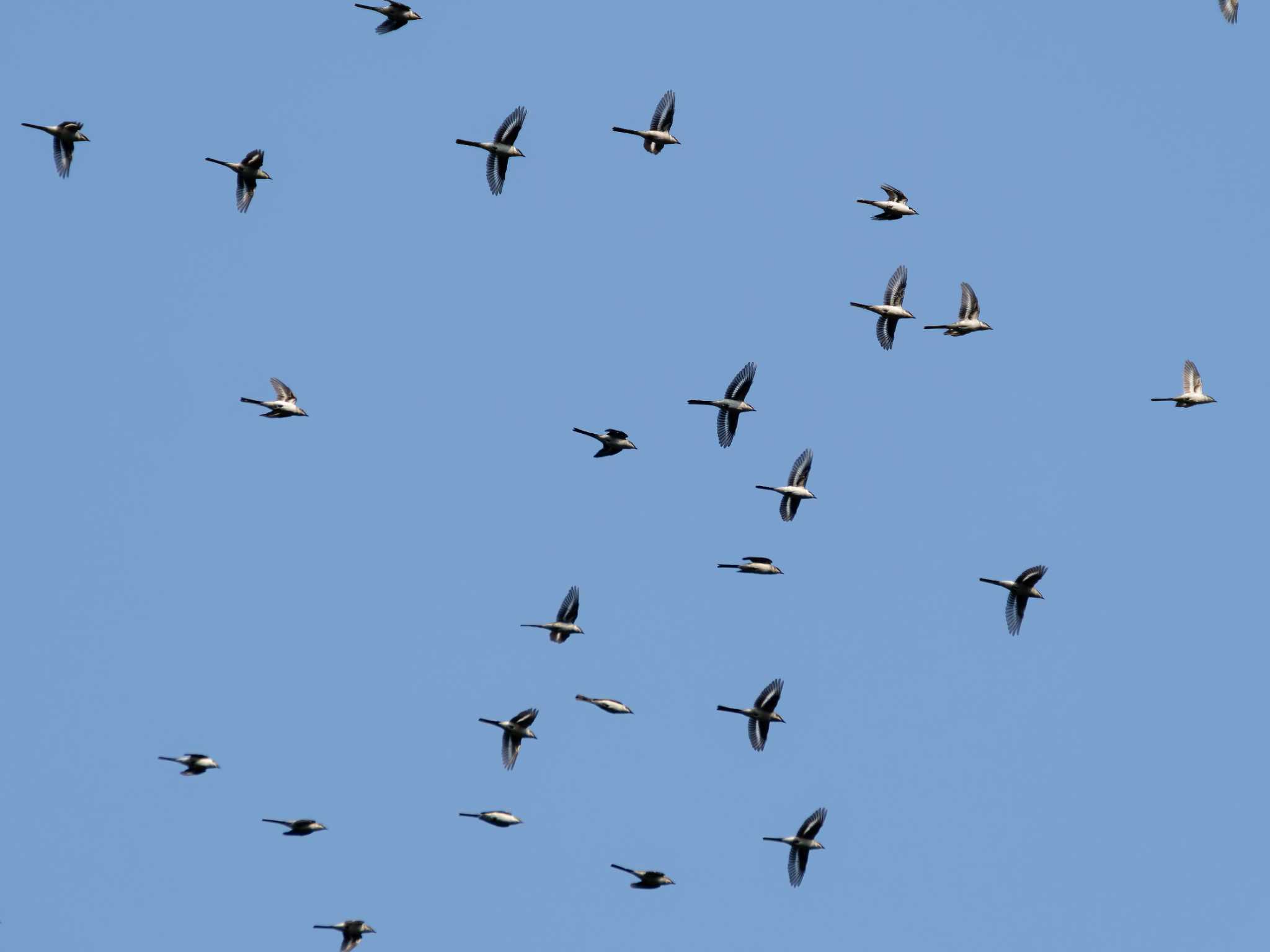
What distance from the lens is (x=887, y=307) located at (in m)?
70.0

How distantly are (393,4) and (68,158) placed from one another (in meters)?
11.5

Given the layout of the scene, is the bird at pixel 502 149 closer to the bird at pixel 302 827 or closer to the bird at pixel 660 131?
the bird at pixel 660 131

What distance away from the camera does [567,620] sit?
68.9 meters

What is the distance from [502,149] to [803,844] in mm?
22701

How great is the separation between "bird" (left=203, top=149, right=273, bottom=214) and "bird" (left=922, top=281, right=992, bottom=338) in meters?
21.4

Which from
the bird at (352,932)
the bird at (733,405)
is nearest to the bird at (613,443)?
the bird at (733,405)

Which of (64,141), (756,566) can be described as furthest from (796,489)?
(64,141)

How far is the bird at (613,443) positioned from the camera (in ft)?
222

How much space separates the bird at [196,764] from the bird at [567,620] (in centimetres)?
1094

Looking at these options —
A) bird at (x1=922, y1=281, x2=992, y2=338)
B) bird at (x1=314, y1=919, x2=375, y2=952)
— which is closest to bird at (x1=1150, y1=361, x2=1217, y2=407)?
bird at (x1=922, y1=281, x2=992, y2=338)

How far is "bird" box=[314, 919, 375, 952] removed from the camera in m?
66.4

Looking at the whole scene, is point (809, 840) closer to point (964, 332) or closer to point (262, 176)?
point (964, 332)

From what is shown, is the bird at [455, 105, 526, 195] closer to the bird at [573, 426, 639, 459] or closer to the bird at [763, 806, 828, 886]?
the bird at [573, 426, 639, 459]

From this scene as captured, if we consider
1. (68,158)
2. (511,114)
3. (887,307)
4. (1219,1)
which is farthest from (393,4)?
(1219,1)
